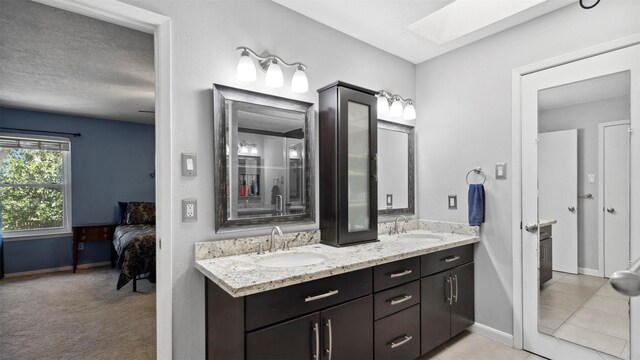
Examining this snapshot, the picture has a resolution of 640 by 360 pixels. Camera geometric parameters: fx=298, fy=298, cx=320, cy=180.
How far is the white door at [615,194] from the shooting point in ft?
6.18

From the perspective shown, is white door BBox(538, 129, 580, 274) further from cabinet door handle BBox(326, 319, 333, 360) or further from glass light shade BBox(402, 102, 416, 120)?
cabinet door handle BBox(326, 319, 333, 360)

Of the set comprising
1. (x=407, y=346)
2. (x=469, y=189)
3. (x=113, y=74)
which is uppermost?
(x=113, y=74)

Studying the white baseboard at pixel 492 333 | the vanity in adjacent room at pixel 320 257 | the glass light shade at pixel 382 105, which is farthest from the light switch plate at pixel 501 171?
the white baseboard at pixel 492 333

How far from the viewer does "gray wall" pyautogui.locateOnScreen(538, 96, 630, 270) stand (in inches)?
78.2

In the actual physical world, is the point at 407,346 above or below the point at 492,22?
below

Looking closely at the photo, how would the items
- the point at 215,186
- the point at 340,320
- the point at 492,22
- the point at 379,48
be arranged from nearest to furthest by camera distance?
the point at 340,320 < the point at 215,186 < the point at 492,22 < the point at 379,48

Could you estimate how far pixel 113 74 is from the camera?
3221mm

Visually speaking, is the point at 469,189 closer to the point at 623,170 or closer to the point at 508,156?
the point at 508,156

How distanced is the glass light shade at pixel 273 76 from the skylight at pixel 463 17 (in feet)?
3.78

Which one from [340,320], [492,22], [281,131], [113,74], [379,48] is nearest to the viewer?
[340,320]

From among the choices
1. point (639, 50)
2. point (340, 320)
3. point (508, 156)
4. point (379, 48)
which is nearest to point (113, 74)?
point (379, 48)

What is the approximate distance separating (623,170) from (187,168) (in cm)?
267

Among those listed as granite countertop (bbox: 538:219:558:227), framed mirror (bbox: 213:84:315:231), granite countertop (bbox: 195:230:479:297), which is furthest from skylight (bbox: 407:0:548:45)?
granite countertop (bbox: 195:230:479:297)

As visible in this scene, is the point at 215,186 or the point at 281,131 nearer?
the point at 215,186
